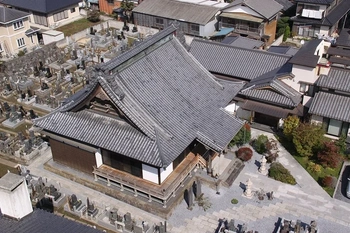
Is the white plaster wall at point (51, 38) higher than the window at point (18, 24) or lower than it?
lower

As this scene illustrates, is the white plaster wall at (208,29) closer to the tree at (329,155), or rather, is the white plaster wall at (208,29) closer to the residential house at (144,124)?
the residential house at (144,124)

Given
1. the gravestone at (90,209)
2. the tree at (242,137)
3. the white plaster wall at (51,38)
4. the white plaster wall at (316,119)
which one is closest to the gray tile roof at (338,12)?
the white plaster wall at (316,119)

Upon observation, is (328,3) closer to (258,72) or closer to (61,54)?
(258,72)

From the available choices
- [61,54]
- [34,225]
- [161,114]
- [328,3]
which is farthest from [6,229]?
[328,3]

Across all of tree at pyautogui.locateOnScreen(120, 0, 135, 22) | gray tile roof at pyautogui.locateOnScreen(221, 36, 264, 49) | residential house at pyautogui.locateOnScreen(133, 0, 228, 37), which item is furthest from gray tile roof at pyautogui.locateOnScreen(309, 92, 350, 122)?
tree at pyautogui.locateOnScreen(120, 0, 135, 22)

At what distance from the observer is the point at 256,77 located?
1679 inches

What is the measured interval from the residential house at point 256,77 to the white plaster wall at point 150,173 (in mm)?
12215

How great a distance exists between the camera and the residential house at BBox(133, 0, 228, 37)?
63.7 meters

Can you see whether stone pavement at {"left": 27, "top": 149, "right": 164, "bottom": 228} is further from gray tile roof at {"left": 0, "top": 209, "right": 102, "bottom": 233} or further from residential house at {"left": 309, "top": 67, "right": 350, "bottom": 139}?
residential house at {"left": 309, "top": 67, "right": 350, "bottom": 139}

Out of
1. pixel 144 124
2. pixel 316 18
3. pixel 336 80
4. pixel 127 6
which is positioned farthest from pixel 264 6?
pixel 144 124

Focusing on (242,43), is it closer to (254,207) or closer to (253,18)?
(253,18)

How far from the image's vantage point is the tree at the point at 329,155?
115ft

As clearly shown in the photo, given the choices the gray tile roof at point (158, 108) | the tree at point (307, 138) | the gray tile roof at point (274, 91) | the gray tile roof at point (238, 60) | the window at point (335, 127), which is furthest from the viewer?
the gray tile roof at point (238, 60)

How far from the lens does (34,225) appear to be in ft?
71.9
